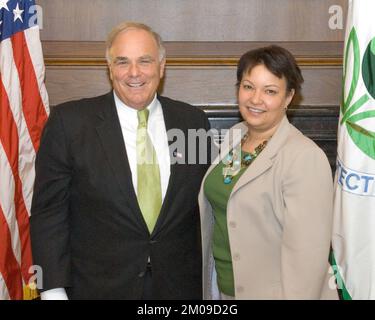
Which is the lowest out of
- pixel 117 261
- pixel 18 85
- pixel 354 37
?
pixel 117 261

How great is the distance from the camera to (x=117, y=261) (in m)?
2.46

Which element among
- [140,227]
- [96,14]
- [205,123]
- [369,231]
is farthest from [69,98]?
[369,231]

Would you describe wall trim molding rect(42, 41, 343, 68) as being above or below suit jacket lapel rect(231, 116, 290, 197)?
above

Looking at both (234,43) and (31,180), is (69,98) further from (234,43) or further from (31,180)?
(234,43)

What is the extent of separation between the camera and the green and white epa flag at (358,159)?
9.30ft

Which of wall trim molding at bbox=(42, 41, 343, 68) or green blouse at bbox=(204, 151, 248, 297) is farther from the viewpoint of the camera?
wall trim molding at bbox=(42, 41, 343, 68)

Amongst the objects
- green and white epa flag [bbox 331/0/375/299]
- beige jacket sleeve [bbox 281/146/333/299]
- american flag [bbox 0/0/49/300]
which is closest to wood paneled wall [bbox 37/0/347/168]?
american flag [bbox 0/0/49/300]

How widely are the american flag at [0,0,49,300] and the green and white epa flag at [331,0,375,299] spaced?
1557 millimetres

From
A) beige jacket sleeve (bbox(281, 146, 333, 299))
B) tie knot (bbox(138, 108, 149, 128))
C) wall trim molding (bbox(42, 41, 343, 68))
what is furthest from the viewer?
wall trim molding (bbox(42, 41, 343, 68))

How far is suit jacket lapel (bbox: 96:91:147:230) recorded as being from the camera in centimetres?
241

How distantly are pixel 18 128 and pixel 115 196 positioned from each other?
3.18ft

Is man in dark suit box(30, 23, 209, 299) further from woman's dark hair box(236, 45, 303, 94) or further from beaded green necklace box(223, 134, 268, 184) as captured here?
woman's dark hair box(236, 45, 303, 94)
